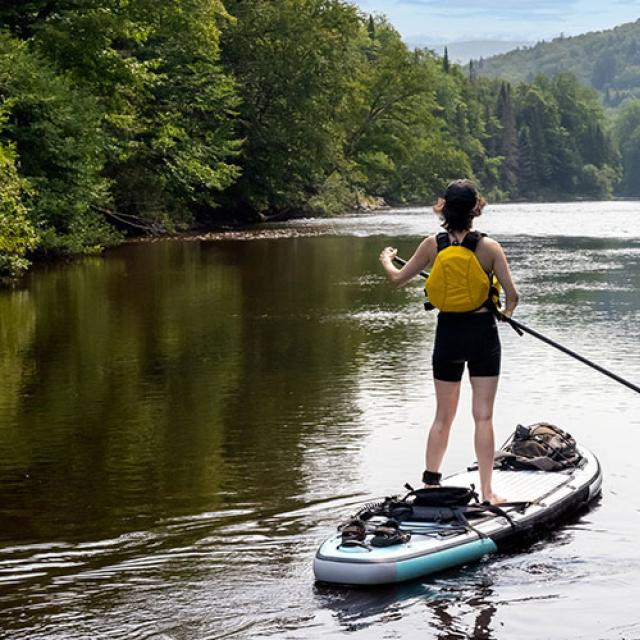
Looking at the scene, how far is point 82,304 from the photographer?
67.0ft

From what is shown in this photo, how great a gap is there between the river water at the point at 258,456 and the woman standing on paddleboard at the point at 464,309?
34.8 inches

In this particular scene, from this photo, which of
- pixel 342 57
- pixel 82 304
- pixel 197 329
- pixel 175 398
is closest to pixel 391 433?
pixel 175 398

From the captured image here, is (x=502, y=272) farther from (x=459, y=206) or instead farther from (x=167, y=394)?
(x=167, y=394)

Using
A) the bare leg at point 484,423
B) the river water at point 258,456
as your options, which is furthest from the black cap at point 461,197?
the river water at point 258,456

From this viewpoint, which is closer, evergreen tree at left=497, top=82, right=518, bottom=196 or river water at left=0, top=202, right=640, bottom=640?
river water at left=0, top=202, right=640, bottom=640

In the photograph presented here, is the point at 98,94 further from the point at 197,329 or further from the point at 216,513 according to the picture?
the point at 216,513

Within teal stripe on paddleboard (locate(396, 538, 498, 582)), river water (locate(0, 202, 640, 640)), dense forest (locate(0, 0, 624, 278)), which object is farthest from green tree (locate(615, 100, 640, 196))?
teal stripe on paddleboard (locate(396, 538, 498, 582))

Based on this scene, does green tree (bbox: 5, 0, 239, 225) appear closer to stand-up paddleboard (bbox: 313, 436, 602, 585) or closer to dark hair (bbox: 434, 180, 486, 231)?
dark hair (bbox: 434, 180, 486, 231)

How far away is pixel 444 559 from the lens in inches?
270

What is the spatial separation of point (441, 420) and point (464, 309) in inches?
29.6

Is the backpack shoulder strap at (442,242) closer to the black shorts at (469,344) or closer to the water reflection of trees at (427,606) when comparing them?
the black shorts at (469,344)

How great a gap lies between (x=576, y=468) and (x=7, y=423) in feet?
18.2

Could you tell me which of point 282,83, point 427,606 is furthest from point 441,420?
point 282,83

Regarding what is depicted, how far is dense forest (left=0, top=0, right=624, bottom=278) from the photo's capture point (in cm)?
2769
